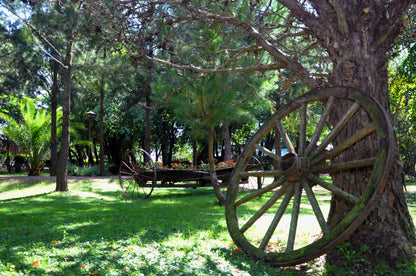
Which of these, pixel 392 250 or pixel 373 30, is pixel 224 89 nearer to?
pixel 373 30

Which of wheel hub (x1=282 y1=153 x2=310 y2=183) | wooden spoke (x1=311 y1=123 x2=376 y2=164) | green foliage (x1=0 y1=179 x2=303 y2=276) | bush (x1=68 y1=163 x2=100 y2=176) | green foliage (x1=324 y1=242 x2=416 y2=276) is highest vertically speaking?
wooden spoke (x1=311 y1=123 x2=376 y2=164)

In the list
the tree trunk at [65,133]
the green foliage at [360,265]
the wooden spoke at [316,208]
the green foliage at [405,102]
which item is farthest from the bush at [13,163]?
the green foliage at [360,265]

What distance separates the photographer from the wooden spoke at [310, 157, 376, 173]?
123 inches

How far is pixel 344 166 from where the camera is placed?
333 cm

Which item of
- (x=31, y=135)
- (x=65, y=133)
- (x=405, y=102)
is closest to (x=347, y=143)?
(x=65, y=133)

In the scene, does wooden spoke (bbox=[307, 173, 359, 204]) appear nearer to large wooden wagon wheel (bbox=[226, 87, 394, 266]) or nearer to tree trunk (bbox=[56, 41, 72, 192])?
large wooden wagon wheel (bbox=[226, 87, 394, 266])

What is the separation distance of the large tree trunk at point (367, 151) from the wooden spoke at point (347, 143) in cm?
35

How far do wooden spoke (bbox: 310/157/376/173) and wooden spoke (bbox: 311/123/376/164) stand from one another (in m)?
0.09

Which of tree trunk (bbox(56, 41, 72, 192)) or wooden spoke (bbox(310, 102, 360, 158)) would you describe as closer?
wooden spoke (bbox(310, 102, 360, 158))

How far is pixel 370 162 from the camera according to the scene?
3107 mm

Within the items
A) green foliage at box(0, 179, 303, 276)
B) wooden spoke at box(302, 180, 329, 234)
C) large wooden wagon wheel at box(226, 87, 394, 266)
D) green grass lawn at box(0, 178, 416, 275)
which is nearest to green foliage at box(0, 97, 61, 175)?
green grass lawn at box(0, 178, 416, 275)

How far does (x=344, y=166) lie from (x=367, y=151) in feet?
1.54

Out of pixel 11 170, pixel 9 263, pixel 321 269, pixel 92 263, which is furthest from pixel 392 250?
pixel 11 170

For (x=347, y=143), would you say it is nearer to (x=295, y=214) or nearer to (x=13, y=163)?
(x=295, y=214)
